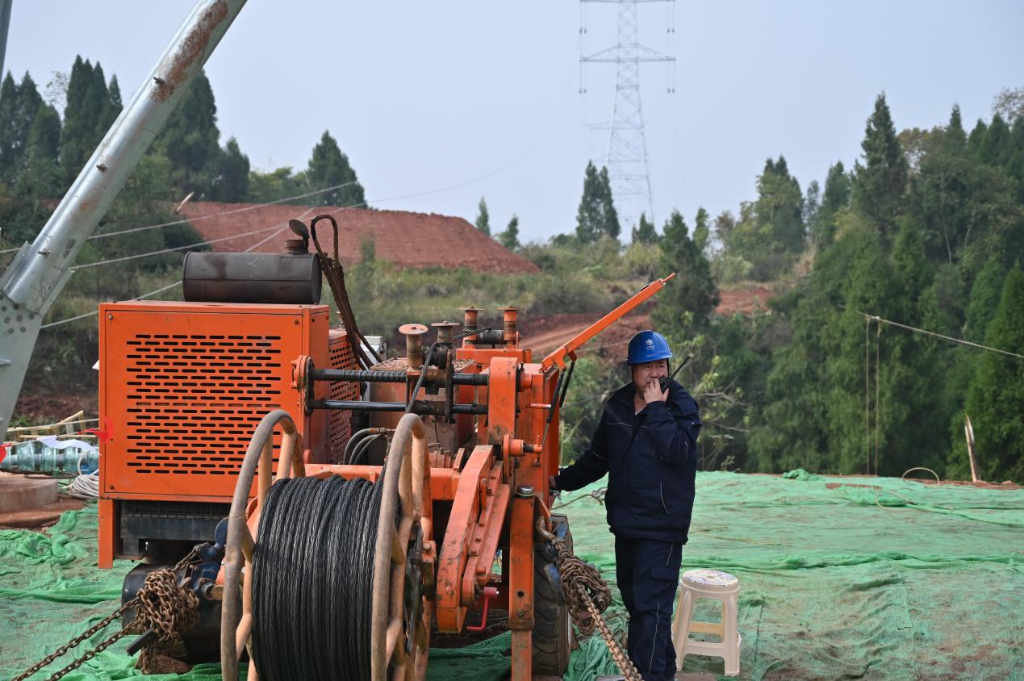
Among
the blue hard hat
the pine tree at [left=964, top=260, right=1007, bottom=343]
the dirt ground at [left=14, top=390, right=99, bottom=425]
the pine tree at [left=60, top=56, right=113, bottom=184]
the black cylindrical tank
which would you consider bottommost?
the dirt ground at [left=14, top=390, right=99, bottom=425]

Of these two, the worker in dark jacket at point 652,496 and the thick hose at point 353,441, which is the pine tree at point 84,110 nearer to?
the thick hose at point 353,441

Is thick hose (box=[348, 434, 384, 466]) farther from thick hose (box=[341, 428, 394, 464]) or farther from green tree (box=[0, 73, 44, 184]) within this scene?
green tree (box=[0, 73, 44, 184])

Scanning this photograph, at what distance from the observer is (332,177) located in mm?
54219

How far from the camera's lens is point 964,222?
154 ft

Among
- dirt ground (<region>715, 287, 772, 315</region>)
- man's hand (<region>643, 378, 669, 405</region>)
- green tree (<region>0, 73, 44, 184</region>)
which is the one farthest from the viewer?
green tree (<region>0, 73, 44, 184</region>)

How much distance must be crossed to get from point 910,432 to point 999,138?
33.2 meters

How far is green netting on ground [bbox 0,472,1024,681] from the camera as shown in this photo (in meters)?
6.28

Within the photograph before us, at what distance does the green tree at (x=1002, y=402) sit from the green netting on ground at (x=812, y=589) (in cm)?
1311

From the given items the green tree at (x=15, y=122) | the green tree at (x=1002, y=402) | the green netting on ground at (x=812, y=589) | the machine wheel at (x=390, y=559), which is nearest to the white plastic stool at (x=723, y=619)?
the green netting on ground at (x=812, y=589)

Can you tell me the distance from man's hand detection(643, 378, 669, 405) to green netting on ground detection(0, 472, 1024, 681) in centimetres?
168

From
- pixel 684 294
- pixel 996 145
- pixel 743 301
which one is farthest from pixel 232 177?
pixel 996 145

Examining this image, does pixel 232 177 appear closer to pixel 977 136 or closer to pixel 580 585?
pixel 977 136

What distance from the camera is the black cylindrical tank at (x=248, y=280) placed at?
18.6 feet

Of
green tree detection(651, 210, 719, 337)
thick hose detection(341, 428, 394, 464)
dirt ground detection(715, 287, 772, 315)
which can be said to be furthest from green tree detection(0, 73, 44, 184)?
thick hose detection(341, 428, 394, 464)
